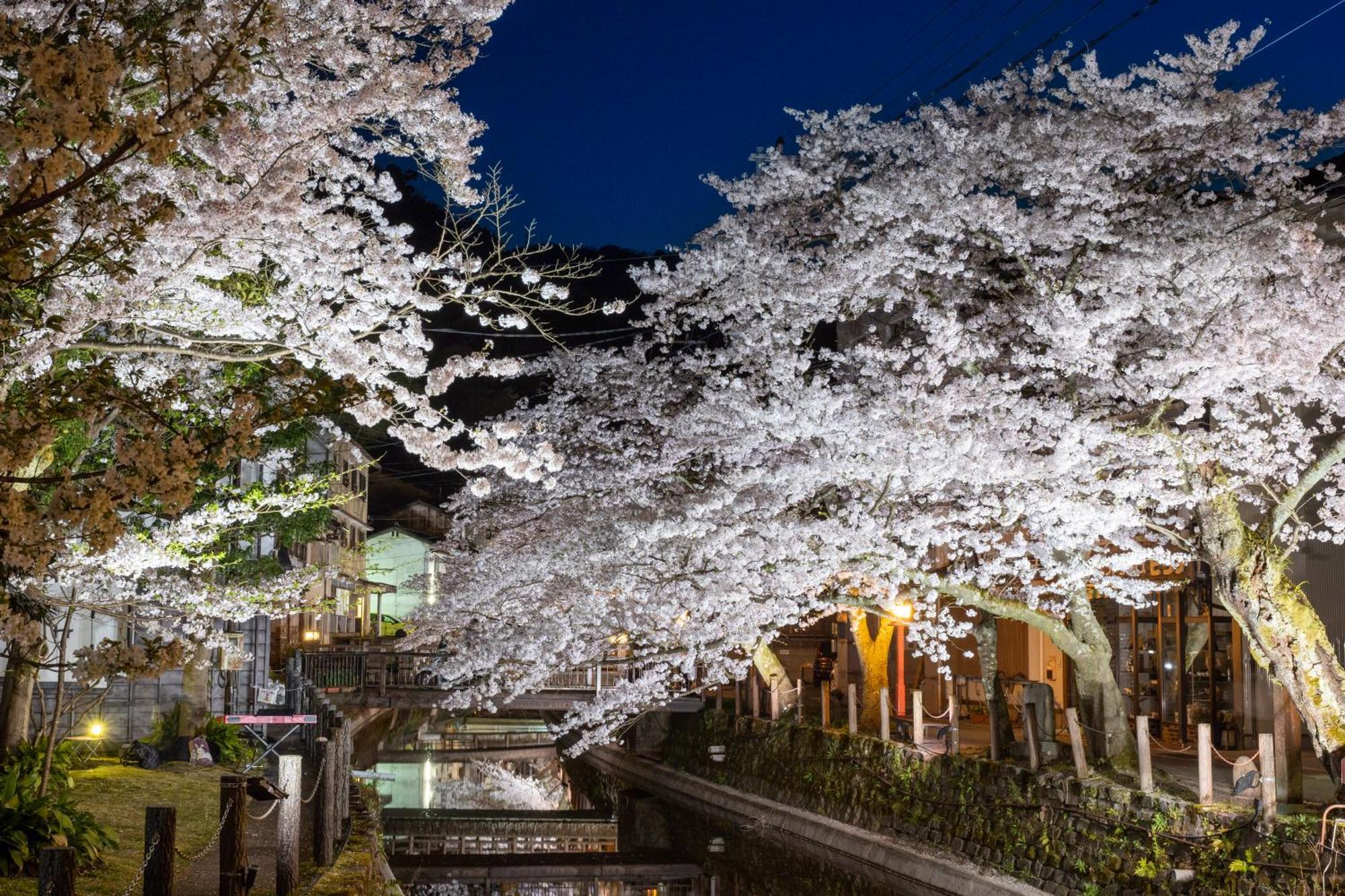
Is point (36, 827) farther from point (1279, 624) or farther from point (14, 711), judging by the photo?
point (1279, 624)

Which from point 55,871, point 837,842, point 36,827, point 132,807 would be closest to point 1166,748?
point 837,842

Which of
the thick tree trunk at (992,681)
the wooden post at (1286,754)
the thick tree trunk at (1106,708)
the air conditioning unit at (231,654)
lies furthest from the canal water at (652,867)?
the wooden post at (1286,754)

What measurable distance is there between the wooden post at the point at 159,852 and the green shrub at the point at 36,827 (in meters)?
2.61

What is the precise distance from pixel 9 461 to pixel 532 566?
52.0 ft

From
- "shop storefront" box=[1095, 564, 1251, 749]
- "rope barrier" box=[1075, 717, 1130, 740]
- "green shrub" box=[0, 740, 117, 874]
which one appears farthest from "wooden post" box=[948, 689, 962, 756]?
"green shrub" box=[0, 740, 117, 874]

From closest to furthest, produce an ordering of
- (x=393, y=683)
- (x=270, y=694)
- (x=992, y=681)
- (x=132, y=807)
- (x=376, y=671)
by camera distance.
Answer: (x=132, y=807) < (x=992, y=681) < (x=270, y=694) < (x=376, y=671) < (x=393, y=683)

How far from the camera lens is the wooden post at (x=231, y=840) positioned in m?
8.74

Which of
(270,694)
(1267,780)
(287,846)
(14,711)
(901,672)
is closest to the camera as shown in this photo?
(287,846)

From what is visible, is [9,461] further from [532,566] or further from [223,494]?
[532,566]

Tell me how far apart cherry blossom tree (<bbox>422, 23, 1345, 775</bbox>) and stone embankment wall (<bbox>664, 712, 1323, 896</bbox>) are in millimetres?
1430

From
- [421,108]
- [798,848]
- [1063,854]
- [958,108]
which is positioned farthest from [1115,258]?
[798,848]

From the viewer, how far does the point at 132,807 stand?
14.8 metres

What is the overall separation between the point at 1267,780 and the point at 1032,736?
13.3 ft

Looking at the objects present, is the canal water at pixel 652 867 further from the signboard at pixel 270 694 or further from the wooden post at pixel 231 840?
the wooden post at pixel 231 840
